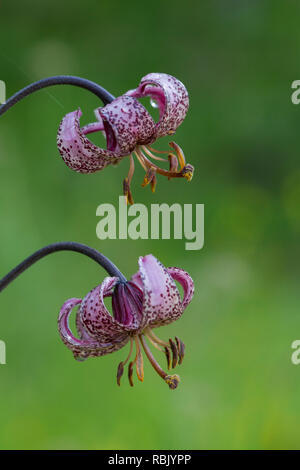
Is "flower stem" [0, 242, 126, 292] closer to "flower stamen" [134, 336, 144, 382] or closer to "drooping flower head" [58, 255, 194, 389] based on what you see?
"drooping flower head" [58, 255, 194, 389]

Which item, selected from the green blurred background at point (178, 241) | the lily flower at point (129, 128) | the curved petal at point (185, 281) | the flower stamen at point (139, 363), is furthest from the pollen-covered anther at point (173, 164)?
the green blurred background at point (178, 241)

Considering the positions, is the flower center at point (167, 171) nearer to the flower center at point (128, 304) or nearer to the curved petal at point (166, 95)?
the curved petal at point (166, 95)

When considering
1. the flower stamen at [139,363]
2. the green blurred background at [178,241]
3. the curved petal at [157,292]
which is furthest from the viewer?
the green blurred background at [178,241]

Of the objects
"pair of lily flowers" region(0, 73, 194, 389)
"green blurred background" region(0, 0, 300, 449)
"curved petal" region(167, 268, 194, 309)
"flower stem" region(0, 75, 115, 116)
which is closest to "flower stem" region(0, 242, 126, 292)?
"pair of lily flowers" region(0, 73, 194, 389)

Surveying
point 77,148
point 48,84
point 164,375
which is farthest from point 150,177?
point 164,375

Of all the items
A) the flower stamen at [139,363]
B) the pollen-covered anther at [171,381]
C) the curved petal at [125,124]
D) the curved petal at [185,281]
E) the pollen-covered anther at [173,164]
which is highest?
the curved petal at [125,124]

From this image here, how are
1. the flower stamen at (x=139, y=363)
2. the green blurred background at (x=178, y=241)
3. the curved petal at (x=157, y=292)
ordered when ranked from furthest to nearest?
the green blurred background at (x=178, y=241), the flower stamen at (x=139, y=363), the curved petal at (x=157, y=292)

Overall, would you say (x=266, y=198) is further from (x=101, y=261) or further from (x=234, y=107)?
(x=101, y=261)
